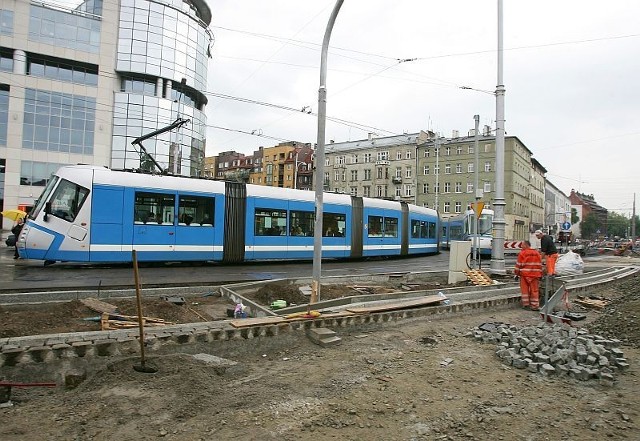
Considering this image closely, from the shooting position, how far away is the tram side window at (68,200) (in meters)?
12.8

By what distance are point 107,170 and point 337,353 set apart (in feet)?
34.0

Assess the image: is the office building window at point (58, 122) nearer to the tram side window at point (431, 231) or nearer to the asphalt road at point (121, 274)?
the asphalt road at point (121, 274)

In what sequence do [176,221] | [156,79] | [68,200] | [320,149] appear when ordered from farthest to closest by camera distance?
[156,79]
[176,221]
[68,200]
[320,149]

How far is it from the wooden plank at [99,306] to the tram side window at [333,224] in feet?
38.9

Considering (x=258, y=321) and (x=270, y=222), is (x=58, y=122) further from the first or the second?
(x=258, y=321)

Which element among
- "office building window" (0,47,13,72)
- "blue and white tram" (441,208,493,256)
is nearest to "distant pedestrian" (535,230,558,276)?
"blue and white tram" (441,208,493,256)

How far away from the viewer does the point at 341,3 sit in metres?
8.02

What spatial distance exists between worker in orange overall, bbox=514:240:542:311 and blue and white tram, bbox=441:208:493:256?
11.0m

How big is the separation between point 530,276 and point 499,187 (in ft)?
15.6

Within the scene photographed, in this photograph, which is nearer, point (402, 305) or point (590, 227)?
point (402, 305)

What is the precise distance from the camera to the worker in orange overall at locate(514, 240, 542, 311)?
36.7 ft

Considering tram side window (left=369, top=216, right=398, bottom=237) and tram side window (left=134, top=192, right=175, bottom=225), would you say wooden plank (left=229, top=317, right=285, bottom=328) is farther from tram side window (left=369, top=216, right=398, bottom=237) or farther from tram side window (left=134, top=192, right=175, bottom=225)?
tram side window (left=369, top=216, right=398, bottom=237)

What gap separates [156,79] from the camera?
44469 mm

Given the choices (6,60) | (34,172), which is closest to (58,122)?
(34,172)
